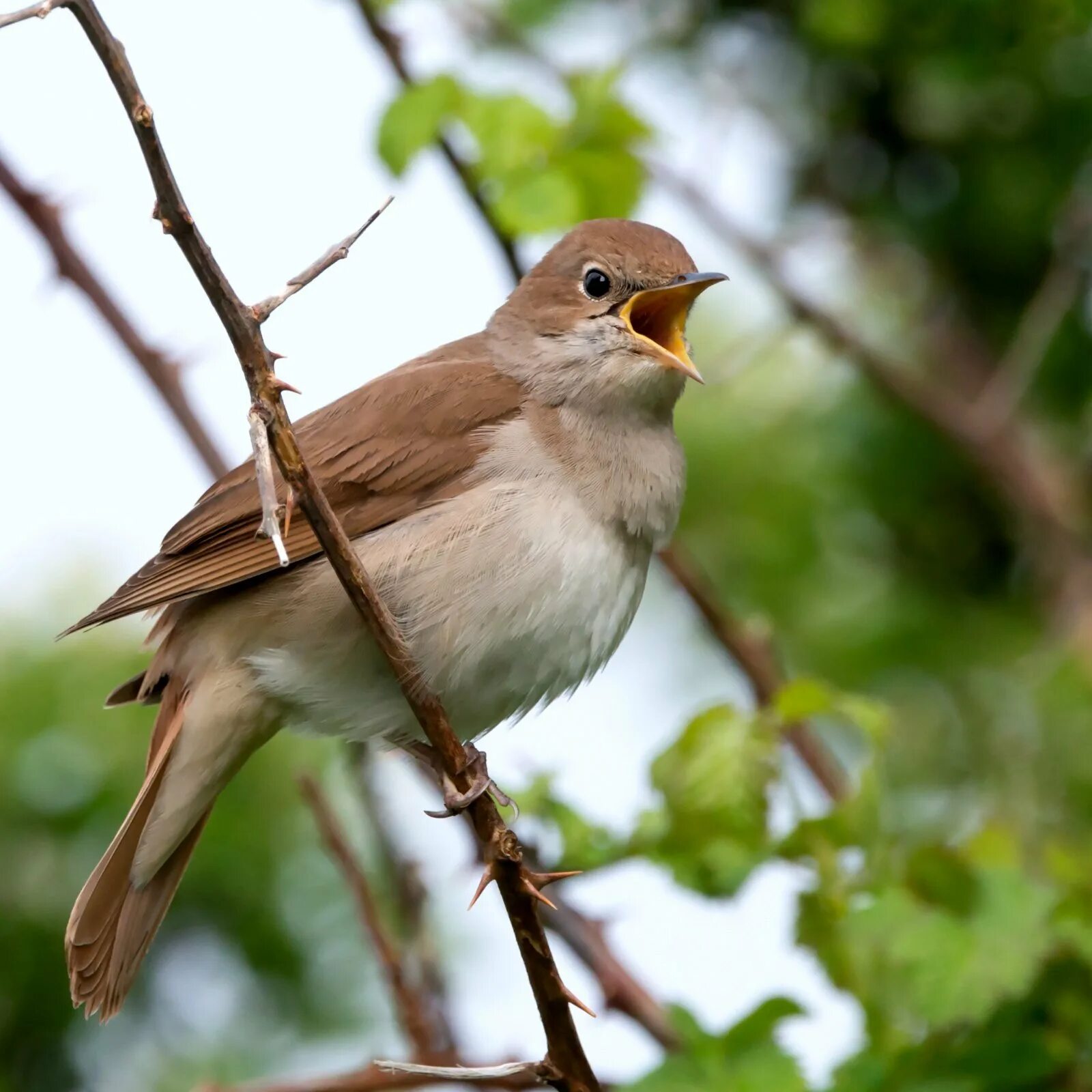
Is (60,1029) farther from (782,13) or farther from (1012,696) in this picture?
(782,13)

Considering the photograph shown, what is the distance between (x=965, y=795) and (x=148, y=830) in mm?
2747

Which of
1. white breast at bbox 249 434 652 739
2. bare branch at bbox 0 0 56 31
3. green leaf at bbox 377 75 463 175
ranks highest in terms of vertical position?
bare branch at bbox 0 0 56 31

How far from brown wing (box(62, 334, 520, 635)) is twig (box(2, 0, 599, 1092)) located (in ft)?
3.21

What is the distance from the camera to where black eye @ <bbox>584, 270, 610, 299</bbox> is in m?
4.59

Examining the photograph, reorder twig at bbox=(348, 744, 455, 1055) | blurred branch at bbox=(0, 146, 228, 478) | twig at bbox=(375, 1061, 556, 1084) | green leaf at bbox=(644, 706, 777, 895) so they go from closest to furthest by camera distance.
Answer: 1. twig at bbox=(375, 1061, 556, 1084)
2. green leaf at bbox=(644, 706, 777, 895)
3. twig at bbox=(348, 744, 455, 1055)
4. blurred branch at bbox=(0, 146, 228, 478)

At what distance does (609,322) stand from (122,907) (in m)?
1.93

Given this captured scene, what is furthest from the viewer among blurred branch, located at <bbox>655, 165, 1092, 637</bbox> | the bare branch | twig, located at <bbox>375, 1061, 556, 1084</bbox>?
blurred branch, located at <bbox>655, 165, 1092, 637</bbox>

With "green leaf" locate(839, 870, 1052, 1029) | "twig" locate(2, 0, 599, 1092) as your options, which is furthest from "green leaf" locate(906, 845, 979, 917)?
"twig" locate(2, 0, 599, 1092)

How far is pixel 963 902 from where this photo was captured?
360 centimetres

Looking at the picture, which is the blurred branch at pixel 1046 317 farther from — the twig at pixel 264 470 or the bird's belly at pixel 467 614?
the twig at pixel 264 470

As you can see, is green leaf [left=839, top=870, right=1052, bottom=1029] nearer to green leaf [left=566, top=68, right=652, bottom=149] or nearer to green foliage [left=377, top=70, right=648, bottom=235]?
green foliage [left=377, top=70, right=648, bottom=235]

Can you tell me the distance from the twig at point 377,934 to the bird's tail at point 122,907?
1.41 ft

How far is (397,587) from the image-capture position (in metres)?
3.93

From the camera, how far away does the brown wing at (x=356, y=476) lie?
156 inches
